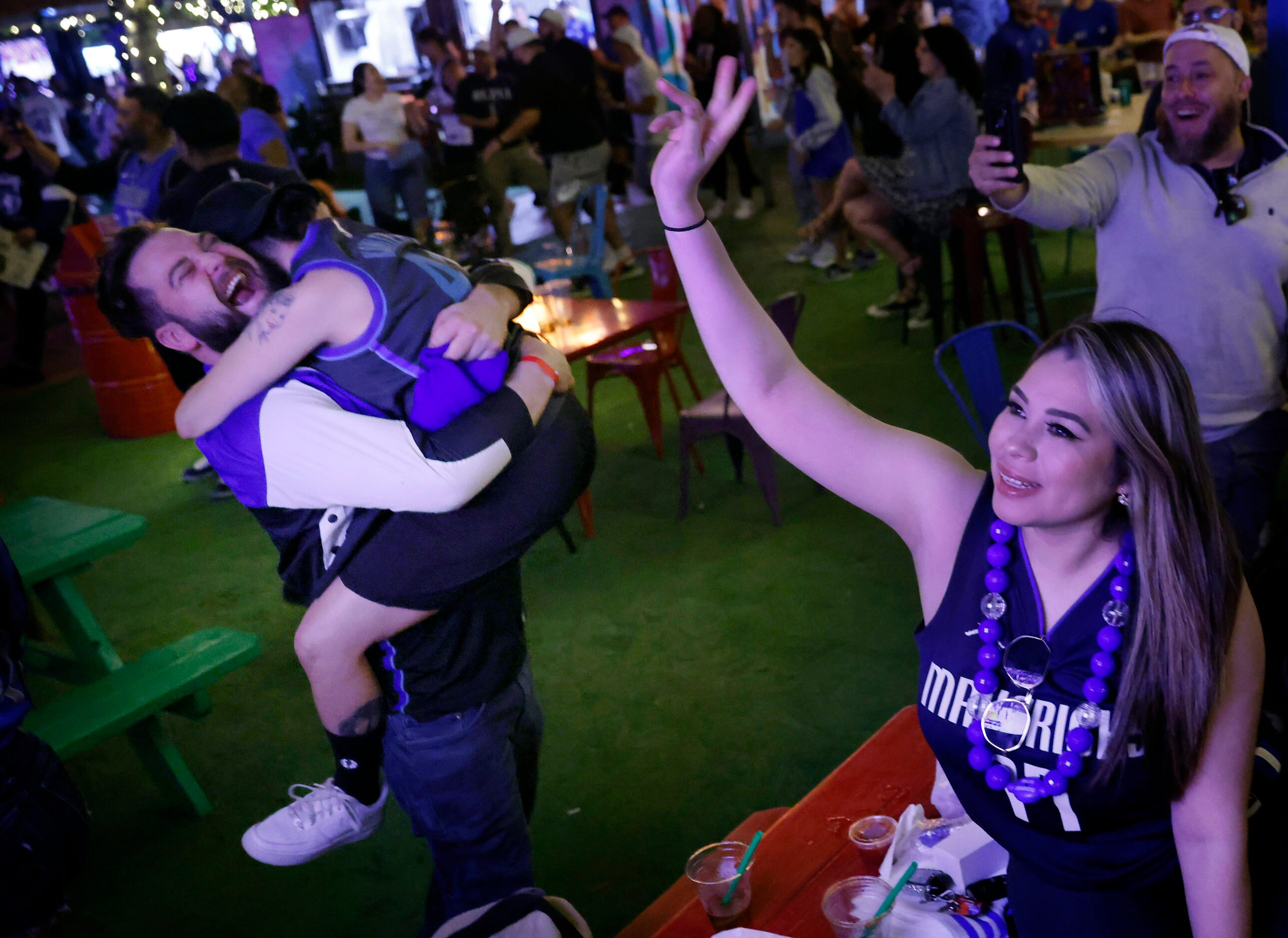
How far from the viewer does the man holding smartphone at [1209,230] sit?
2.71m

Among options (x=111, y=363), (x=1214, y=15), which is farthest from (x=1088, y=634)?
(x=111, y=363)

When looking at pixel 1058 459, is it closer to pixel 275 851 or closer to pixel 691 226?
pixel 691 226

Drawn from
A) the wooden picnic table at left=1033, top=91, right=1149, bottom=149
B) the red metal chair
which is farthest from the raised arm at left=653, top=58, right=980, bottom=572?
the wooden picnic table at left=1033, top=91, right=1149, bottom=149

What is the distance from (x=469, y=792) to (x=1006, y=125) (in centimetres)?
182

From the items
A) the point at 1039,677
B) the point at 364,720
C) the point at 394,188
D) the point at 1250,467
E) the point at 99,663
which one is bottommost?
the point at 99,663

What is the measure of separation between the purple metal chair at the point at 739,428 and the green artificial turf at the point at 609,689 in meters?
0.15

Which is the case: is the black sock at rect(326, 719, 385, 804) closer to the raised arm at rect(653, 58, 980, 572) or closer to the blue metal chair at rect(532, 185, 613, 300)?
the raised arm at rect(653, 58, 980, 572)

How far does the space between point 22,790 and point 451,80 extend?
941 centimetres

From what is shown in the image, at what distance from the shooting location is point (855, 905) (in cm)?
155

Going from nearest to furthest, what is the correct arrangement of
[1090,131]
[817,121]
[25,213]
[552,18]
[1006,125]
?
1. [1006,125]
2. [1090,131]
3. [817,121]
4. [25,213]
5. [552,18]

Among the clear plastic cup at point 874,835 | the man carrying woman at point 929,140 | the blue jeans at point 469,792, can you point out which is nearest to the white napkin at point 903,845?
the clear plastic cup at point 874,835

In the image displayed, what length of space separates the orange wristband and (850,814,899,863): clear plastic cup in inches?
34.7

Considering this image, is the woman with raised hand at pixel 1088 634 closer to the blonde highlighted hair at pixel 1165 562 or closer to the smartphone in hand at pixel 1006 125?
the blonde highlighted hair at pixel 1165 562

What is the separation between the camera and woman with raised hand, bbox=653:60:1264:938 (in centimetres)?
Answer: 138
